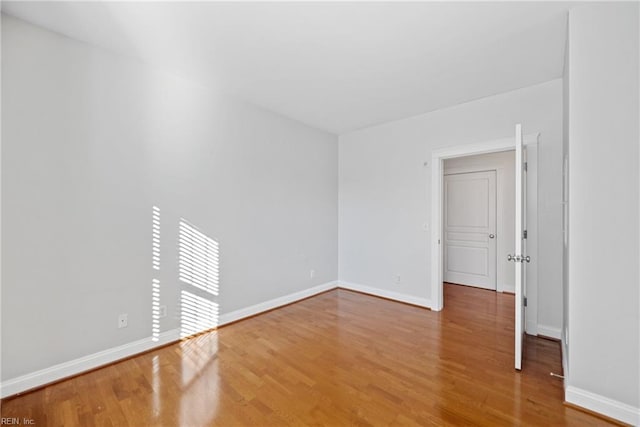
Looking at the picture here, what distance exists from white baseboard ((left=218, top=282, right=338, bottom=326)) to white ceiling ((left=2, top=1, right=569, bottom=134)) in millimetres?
2721

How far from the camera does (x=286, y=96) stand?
132 inches

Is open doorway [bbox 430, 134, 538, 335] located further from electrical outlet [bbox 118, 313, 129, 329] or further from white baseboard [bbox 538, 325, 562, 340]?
electrical outlet [bbox 118, 313, 129, 329]

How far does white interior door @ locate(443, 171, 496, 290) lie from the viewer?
4.83 meters

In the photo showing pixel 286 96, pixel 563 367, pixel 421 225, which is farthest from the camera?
pixel 421 225

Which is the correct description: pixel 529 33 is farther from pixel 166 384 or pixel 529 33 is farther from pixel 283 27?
pixel 166 384

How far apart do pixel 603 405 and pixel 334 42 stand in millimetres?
3260

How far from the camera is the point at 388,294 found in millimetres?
4266

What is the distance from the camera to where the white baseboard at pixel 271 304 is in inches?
130

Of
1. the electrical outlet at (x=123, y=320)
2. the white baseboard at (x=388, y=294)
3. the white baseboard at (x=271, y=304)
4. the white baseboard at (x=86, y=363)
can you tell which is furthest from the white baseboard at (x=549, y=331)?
the electrical outlet at (x=123, y=320)

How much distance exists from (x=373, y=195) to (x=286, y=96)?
81.7 inches

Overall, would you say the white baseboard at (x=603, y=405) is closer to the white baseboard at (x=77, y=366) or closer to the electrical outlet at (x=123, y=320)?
the white baseboard at (x=77, y=366)

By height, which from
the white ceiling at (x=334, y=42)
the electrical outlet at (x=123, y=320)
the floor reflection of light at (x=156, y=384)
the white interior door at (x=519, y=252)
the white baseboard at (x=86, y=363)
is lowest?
the floor reflection of light at (x=156, y=384)

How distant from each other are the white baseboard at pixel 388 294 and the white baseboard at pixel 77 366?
2.86m

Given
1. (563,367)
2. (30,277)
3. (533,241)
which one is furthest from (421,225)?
(30,277)
